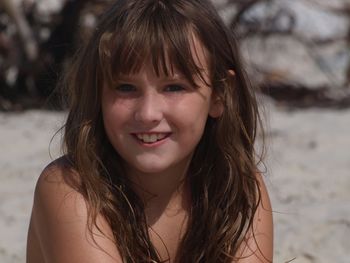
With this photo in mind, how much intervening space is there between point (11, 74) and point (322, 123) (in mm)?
2120

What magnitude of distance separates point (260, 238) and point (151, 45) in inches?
25.1

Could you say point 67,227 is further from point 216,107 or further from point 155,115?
point 216,107

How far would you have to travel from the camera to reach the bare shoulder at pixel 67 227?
2119 mm

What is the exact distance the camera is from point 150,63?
2.02 m

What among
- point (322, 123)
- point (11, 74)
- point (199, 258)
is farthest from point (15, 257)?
point (11, 74)

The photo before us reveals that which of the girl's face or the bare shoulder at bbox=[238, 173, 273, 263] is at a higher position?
the girl's face

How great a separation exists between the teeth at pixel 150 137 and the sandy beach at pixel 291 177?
23.5 inches

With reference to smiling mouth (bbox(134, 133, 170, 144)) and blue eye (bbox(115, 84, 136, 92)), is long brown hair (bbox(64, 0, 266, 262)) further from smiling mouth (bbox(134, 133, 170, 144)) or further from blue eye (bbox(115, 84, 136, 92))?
smiling mouth (bbox(134, 133, 170, 144))

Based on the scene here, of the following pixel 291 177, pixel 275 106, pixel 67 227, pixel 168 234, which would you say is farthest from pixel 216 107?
pixel 275 106

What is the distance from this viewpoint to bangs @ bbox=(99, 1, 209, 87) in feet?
6.61

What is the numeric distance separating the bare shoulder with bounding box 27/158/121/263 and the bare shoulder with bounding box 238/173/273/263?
0.36 metres

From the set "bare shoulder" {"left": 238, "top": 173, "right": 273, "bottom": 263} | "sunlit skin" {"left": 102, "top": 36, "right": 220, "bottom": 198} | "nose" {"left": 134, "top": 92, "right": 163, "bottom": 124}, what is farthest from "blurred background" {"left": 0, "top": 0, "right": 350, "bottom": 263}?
"nose" {"left": 134, "top": 92, "right": 163, "bottom": 124}

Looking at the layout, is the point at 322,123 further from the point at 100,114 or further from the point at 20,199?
the point at 100,114

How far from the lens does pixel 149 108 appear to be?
202 centimetres
